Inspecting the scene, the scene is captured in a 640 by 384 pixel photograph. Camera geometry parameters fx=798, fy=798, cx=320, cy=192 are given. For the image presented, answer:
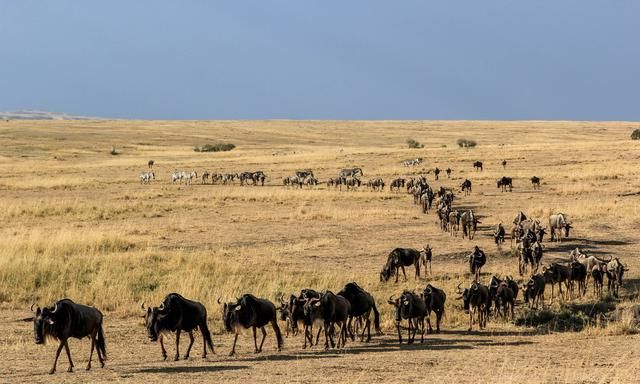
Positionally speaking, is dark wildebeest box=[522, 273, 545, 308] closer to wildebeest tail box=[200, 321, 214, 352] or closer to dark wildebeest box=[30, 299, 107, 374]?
wildebeest tail box=[200, 321, 214, 352]

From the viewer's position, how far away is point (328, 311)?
1377 cm

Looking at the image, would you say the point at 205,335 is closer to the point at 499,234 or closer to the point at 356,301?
the point at 356,301

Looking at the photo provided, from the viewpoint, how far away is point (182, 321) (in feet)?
42.3

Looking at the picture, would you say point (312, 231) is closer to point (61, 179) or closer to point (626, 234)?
point (626, 234)

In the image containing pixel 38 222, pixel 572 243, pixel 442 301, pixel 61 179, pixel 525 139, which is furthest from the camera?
pixel 525 139

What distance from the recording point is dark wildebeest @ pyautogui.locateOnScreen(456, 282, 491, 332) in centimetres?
1535

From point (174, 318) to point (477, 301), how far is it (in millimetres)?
6005

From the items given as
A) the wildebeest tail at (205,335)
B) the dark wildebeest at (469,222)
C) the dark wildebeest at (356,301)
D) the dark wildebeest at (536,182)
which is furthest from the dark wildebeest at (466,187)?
the wildebeest tail at (205,335)

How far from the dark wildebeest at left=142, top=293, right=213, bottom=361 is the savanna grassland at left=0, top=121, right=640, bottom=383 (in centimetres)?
43

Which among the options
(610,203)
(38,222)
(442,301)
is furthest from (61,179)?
(442,301)

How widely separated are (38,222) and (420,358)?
2573 cm

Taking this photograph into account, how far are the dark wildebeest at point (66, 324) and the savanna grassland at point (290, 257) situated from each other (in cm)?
44

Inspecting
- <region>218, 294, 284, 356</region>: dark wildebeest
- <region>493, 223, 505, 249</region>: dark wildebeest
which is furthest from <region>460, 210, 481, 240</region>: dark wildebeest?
<region>218, 294, 284, 356</region>: dark wildebeest

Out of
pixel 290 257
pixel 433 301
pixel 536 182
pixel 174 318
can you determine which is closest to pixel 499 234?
pixel 290 257
